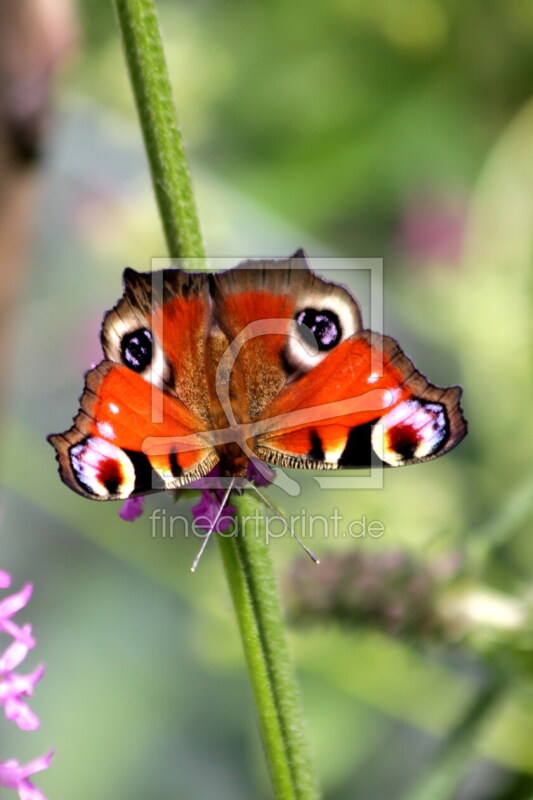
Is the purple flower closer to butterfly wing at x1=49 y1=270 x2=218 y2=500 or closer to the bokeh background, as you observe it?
butterfly wing at x1=49 y1=270 x2=218 y2=500

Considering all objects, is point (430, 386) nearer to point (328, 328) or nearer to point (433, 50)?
point (328, 328)

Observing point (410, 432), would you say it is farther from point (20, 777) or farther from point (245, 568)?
point (20, 777)

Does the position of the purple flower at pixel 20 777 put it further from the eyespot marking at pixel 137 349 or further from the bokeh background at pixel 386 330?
the bokeh background at pixel 386 330

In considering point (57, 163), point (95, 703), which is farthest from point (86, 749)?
point (57, 163)

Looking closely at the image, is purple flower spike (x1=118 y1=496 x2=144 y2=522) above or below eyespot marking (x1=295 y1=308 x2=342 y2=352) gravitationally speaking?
below

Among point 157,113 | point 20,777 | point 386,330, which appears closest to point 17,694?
point 20,777

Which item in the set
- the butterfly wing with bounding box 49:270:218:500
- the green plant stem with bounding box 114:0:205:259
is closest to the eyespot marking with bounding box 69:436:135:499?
the butterfly wing with bounding box 49:270:218:500

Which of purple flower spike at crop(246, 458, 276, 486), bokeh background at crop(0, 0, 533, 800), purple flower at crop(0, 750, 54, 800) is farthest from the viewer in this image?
bokeh background at crop(0, 0, 533, 800)
